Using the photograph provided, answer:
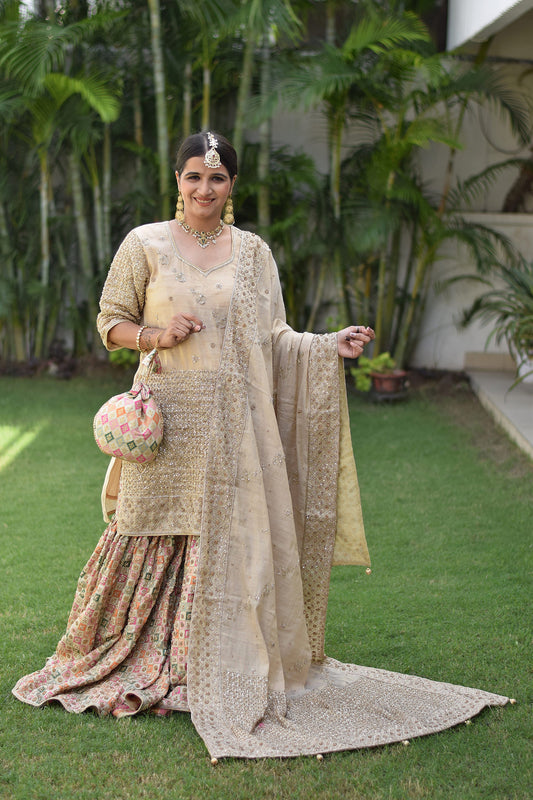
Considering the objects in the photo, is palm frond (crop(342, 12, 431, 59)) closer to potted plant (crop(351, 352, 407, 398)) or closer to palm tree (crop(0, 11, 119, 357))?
palm tree (crop(0, 11, 119, 357))

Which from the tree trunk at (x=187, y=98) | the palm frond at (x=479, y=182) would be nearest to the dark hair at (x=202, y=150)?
the tree trunk at (x=187, y=98)

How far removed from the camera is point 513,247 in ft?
26.4

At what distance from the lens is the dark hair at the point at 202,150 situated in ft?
8.62

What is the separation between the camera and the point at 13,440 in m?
6.13

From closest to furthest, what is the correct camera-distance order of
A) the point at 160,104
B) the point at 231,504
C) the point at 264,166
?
the point at 231,504
the point at 160,104
the point at 264,166

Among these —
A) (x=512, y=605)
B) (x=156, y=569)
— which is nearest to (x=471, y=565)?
(x=512, y=605)

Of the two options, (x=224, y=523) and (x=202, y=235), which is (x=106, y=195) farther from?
(x=224, y=523)

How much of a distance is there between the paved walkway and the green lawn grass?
0.11m

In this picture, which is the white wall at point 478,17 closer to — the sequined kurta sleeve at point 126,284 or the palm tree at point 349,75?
the palm tree at point 349,75

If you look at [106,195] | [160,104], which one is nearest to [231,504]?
[160,104]

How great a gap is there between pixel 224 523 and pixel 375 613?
1055 millimetres

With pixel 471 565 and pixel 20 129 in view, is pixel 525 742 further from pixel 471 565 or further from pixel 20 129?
pixel 20 129

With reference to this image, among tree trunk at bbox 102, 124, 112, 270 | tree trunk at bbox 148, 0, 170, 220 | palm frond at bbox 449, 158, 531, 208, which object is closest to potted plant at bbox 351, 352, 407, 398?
palm frond at bbox 449, 158, 531, 208

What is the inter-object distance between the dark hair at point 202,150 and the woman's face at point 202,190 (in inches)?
0.6
